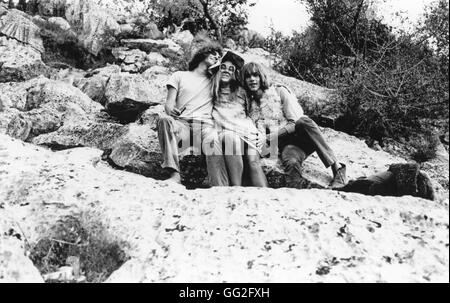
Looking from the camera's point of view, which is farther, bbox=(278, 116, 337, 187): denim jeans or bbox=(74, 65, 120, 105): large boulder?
bbox=(74, 65, 120, 105): large boulder

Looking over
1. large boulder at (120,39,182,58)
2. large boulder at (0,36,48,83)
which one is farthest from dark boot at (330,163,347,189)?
large boulder at (0,36,48,83)

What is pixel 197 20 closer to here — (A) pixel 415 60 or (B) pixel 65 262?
(A) pixel 415 60

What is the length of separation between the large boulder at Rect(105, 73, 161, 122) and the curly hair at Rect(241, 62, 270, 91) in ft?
6.85

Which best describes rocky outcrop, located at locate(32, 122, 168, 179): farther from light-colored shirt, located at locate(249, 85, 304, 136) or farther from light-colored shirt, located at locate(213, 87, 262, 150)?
light-colored shirt, located at locate(249, 85, 304, 136)

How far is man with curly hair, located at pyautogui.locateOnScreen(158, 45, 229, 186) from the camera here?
6102mm

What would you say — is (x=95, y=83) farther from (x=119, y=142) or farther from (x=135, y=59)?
(x=119, y=142)

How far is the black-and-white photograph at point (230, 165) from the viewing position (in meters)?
4.32

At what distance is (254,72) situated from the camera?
6.86m

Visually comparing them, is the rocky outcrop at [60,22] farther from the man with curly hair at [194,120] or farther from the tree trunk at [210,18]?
the man with curly hair at [194,120]

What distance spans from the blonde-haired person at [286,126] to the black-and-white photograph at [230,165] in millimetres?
22

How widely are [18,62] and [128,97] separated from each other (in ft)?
12.8

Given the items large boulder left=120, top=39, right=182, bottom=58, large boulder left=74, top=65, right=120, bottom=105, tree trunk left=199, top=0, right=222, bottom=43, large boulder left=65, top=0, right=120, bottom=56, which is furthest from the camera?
large boulder left=65, top=0, right=120, bottom=56

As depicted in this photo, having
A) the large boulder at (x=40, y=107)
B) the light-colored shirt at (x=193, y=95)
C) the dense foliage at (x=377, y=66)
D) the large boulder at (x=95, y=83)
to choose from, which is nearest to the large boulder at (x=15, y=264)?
the light-colored shirt at (x=193, y=95)
